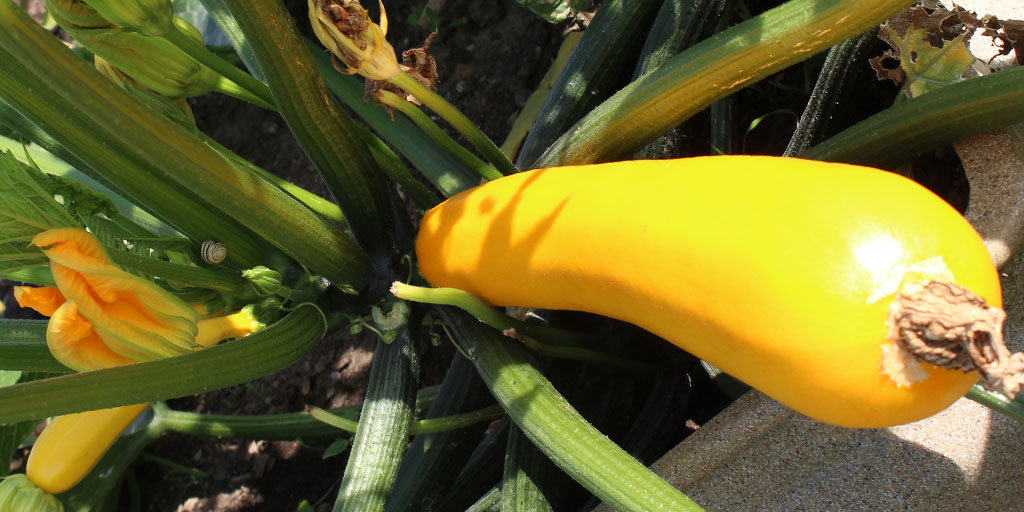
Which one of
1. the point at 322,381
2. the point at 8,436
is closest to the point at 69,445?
the point at 8,436

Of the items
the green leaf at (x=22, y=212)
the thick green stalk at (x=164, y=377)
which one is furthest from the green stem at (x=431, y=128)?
the green leaf at (x=22, y=212)

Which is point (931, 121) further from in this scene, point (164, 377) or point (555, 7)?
point (164, 377)

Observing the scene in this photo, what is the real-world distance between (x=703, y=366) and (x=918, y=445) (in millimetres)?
389

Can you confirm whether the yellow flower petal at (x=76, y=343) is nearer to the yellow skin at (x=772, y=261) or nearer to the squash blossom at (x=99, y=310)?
the squash blossom at (x=99, y=310)

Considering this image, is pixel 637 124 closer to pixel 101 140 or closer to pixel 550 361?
pixel 550 361

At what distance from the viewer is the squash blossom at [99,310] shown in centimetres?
94

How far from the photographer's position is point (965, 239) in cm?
83

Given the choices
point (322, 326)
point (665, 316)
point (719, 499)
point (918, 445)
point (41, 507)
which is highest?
point (665, 316)

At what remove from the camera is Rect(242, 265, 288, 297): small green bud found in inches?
44.9

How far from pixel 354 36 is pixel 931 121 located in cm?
79

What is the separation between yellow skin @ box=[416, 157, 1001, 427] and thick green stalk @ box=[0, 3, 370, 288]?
0.33 m

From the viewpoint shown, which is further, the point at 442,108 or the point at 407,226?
the point at 407,226

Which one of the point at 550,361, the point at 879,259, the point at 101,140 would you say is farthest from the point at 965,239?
the point at 101,140

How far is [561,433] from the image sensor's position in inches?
41.9
